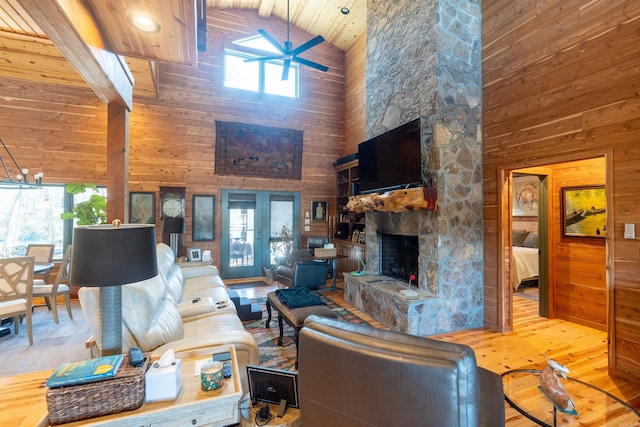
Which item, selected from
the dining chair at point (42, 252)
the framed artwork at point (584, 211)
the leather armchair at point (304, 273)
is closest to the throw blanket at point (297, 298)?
the leather armchair at point (304, 273)

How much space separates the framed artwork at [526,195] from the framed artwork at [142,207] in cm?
796

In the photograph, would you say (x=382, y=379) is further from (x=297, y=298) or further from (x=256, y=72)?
(x=256, y=72)

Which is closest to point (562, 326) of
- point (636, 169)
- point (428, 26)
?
point (636, 169)

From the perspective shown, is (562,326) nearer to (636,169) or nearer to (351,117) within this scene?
(636,169)

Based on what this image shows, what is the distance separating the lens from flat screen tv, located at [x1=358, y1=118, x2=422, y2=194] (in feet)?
12.5

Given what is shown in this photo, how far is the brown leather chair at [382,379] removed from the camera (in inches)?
37.1

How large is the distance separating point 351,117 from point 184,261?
4998mm

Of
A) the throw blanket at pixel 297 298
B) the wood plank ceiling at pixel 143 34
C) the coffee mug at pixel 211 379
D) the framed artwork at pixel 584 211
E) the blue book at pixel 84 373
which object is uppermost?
the wood plank ceiling at pixel 143 34

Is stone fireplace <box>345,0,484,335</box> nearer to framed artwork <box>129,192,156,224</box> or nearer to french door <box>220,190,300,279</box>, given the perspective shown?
french door <box>220,190,300,279</box>

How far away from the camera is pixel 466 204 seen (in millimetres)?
3885

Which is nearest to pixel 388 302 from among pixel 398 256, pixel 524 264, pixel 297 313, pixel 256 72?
pixel 398 256

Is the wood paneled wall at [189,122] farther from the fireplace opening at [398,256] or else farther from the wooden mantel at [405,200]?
the wooden mantel at [405,200]

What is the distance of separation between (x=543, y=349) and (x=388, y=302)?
1706mm

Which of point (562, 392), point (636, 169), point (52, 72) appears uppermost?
point (52, 72)
